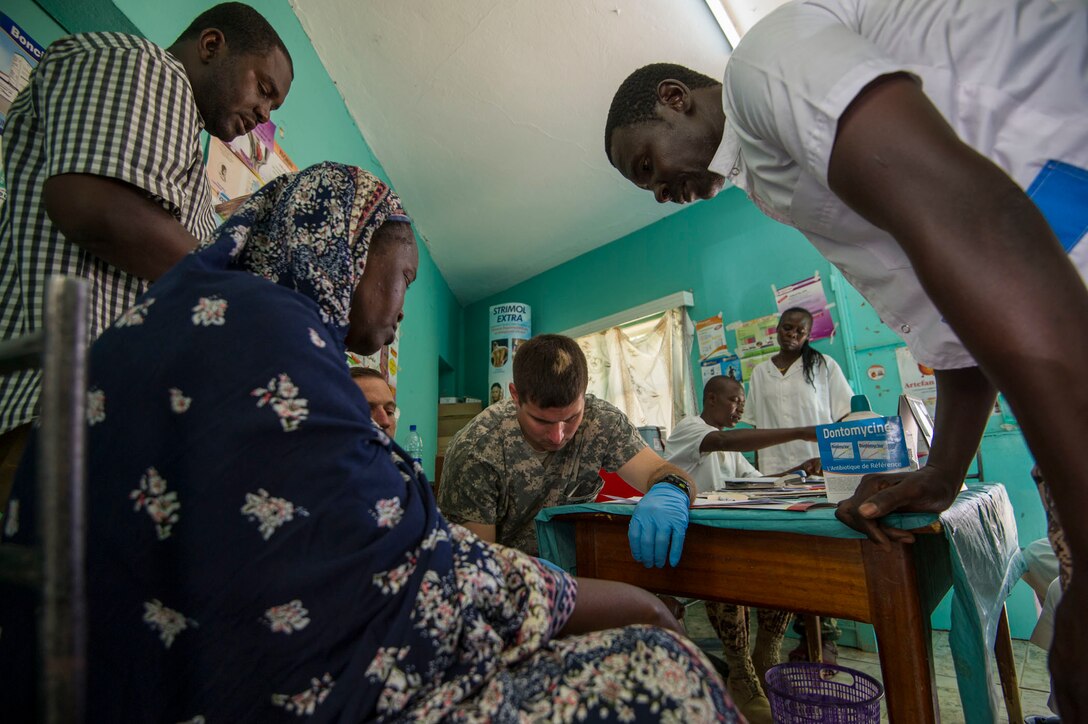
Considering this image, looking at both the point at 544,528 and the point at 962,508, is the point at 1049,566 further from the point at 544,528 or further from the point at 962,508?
the point at 544,528

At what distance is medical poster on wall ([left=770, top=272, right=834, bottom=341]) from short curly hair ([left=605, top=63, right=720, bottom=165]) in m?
2.85

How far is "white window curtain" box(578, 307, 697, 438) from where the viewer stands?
13.7 feet

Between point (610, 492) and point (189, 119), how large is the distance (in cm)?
224

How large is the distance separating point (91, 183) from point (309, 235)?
321 millimetres

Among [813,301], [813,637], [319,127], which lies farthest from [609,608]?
[813,301]

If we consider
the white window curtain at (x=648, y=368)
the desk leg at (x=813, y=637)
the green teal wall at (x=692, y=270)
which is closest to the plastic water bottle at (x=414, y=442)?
the white window curtain at (x=648, y=368)

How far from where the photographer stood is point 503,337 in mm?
5230

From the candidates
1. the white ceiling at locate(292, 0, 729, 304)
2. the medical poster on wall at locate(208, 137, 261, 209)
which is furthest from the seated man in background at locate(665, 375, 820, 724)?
the medical poster on wall at locate(208, 137, 261, 209)

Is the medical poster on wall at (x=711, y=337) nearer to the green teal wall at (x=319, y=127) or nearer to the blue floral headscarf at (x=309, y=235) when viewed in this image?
the green teal wall at (x=319, y=127)

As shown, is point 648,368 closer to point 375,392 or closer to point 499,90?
point 499,90

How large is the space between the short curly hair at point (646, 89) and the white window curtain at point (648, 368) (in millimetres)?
3230

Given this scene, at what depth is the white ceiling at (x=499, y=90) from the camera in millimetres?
2490

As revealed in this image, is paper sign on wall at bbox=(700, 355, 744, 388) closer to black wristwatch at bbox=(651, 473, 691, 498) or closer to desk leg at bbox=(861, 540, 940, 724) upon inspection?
black wristwatch at bbox=(651, 473, 691, 498)

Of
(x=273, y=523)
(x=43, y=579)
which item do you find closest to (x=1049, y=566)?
(x=273, y=523)
